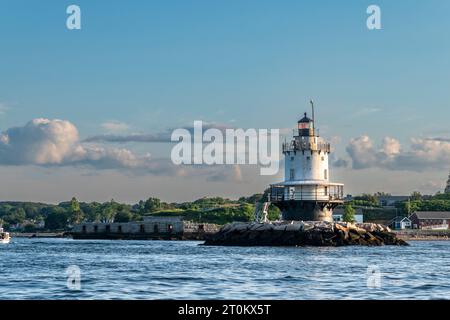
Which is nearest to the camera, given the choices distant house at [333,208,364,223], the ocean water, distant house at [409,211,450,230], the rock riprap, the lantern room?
the ocean water

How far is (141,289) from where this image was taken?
34500 mm

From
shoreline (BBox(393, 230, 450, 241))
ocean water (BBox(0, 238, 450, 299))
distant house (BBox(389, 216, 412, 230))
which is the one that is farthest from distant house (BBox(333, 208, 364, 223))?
ocean water (BBox(0, 238, 450, 299))

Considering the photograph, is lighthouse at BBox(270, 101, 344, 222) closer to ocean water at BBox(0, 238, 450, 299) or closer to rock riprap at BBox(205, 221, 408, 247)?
rock riprap at BBox(205, 221, 408, 247)

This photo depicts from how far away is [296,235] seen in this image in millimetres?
82625

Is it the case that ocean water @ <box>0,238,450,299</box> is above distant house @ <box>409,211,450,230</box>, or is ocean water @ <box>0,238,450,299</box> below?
below

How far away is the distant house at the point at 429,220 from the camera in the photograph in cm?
17550

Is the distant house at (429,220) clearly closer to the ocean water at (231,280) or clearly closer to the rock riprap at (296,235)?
the rock riprap at (296,235)

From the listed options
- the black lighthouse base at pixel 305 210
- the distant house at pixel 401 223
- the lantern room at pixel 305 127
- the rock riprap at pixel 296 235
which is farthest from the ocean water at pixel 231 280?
the distant house at pixel 401 223

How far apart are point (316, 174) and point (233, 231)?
10784 millimetres

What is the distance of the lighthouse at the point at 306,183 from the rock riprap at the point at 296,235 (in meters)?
3.69

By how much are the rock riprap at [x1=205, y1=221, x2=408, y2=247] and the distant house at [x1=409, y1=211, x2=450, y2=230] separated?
86450mm

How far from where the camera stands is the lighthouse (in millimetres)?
89500
